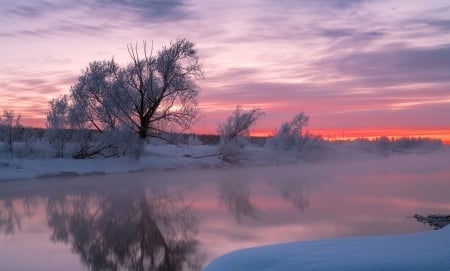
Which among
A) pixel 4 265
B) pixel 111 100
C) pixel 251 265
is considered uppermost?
pixel 111 100

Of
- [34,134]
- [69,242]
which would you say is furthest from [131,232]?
Result: [34,134]

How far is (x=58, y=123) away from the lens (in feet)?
97.2

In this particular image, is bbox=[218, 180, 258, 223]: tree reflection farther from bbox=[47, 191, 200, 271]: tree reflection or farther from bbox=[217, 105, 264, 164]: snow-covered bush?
bbox=[217, 105, 264, 164]: snow-covered bush

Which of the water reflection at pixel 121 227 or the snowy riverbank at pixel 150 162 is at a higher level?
the snowy riverbank at pixel 150 162

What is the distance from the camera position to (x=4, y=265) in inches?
302

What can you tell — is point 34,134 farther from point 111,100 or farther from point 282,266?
point 282,266

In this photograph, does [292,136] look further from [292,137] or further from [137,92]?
[137,92]

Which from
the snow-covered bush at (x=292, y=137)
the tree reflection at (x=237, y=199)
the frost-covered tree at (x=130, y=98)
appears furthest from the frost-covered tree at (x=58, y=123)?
the snow-covered bush at (x=292, y=137)

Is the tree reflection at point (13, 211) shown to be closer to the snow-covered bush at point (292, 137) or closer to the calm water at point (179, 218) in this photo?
the calm water at point (179, 218)

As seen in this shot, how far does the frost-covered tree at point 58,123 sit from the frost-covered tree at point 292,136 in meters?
23.1

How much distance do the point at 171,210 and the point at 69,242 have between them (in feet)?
14.3

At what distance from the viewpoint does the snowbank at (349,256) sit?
473 cm

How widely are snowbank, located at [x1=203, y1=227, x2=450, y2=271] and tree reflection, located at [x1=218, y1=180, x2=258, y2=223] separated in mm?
5717

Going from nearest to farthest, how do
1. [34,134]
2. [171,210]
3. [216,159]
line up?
1. [171,210]
2. [34,134]
3. [216,159]
